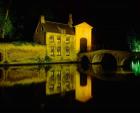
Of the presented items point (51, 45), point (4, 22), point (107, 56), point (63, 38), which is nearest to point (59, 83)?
point (4, 22)

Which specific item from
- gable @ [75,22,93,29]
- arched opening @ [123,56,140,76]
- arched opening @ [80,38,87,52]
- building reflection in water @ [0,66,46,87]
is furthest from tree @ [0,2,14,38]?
arched opening @ [123,56,140,76]

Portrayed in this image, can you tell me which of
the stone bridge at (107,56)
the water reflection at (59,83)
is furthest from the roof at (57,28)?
the water reflection at (59,83)

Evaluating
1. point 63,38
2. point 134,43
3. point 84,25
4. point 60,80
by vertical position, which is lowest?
point 60,80

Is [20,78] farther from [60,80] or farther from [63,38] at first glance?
[63,38]

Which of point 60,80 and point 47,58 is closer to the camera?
point 60,80

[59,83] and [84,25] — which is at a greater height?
[84,25]

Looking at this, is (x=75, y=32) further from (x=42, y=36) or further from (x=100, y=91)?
(x=100, y=91)

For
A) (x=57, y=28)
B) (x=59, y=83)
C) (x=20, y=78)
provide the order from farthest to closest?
(x=57, y=28), (x=20, y=78), (x=59, y=83)

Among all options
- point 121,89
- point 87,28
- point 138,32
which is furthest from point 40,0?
point 121,89

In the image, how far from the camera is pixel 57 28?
46.2 m

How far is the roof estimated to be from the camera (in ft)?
147

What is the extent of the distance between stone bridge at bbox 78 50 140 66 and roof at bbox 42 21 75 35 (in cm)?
448

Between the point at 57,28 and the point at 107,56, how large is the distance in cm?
1088

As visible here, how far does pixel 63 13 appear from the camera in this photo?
51.2 m
